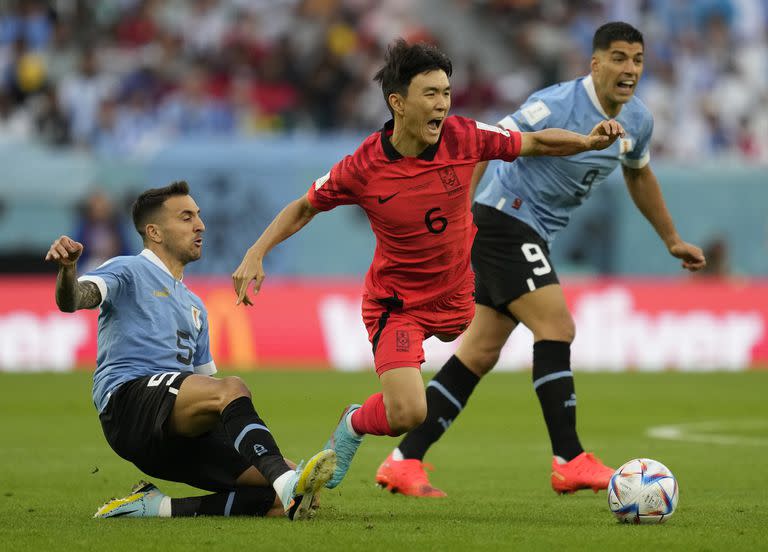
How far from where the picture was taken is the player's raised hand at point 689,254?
300 inches

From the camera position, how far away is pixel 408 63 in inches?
244

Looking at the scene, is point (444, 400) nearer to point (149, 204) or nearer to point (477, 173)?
point (477, 173)

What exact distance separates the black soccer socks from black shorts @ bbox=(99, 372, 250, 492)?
297mm

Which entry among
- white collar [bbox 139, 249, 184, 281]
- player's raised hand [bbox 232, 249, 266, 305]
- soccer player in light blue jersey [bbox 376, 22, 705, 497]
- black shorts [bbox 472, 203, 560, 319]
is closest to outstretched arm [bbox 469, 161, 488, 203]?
soccer player in light blue jersey [bbox 376, 22, 705, 497]

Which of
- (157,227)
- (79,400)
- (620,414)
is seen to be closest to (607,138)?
(157,227)

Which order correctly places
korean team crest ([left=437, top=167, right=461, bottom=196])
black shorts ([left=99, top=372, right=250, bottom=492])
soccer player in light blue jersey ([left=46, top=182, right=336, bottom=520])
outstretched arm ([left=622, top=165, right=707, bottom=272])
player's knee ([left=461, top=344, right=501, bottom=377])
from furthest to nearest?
outstretched arm ([left=622, top=165, right=707, bottom=272])
player's knee ([left=461, top=344, right=501, bottom=377])
korean team crest ([left=437, top=167, right=461, bottom=196])
black shorts ([left=99, top=372, right=250, bottom=492])
soccer player in light blue jersey ([left=46, top=182, right=336, bottom=520])

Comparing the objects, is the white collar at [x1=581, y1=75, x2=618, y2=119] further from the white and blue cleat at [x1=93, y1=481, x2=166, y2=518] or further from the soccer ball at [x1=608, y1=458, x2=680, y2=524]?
the white and blue cleat at [x1=93, y1=481, x2=166, y2=518]

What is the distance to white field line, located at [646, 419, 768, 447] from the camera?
9883 millimetres

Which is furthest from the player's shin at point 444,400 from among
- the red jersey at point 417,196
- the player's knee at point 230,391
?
the player's knee at point 230,391

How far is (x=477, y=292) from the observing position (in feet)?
24.9

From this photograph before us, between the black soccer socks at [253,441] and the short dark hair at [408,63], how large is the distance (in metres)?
1.63

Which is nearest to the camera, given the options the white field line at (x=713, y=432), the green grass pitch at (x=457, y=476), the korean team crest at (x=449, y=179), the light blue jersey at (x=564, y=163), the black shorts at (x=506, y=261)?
the green grass pitch at (x=457, y=476)

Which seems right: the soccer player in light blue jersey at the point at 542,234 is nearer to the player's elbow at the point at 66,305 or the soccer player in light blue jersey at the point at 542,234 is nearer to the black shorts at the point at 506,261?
the black shorts at the point at 506,261

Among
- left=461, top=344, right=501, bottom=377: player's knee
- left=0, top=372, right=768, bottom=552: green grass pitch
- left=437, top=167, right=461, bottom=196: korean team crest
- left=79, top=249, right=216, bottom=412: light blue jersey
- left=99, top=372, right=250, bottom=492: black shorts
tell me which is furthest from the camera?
left=461, top=344, right=501, bottom=377: player's knee
